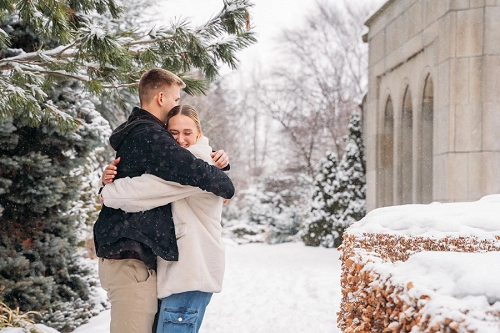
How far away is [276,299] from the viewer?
23.6ft

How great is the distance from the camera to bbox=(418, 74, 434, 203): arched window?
8.98 meters

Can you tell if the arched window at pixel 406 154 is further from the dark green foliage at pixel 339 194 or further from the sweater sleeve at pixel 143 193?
the sweater sleeve at pixel 143 193

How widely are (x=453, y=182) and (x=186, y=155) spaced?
5.77 m

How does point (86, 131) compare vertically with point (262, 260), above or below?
above

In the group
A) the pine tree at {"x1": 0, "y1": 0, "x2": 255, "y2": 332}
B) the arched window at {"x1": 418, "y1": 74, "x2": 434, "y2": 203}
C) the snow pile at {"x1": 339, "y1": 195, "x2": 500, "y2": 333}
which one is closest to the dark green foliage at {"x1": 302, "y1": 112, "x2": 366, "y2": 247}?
the arched window at {"x1": 418, "y1": 74, "x2": 434, "y2": 203}

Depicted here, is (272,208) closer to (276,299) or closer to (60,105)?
(276,299)

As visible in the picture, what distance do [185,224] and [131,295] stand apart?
1.44 ft

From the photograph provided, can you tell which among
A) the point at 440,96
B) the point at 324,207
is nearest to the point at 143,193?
the point at 440,96

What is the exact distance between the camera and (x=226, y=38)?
416cm

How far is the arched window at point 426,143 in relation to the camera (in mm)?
8984

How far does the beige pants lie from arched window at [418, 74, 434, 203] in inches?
283

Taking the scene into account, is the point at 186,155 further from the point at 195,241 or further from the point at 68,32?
the point at 68,32

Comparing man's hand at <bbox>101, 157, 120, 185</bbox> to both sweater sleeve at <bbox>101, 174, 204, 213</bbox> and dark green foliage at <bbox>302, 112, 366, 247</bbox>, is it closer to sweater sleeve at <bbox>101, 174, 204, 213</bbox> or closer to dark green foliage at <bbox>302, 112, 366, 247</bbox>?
sweater sleeve at <bbox>101, 174, 204, 213</bbox>

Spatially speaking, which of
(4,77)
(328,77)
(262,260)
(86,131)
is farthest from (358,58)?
(4,77)
